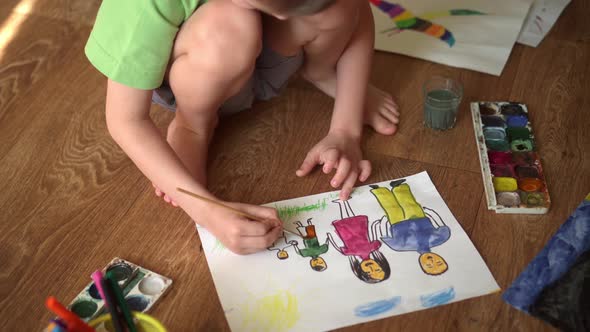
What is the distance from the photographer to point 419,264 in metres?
0.95

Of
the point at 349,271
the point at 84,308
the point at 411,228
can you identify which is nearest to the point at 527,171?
the point at 411,228

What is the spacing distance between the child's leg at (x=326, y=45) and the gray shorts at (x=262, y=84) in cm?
2

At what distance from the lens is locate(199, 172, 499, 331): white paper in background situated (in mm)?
896

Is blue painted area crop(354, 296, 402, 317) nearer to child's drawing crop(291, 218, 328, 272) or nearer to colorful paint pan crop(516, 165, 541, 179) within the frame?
child's drawing crop(291, 218, 328, 272)

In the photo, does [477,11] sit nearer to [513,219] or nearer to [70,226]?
[513,219]

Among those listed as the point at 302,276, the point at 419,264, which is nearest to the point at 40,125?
the point at 302,276

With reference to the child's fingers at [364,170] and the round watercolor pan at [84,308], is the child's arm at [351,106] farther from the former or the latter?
the round watercolor pan at [84,308]

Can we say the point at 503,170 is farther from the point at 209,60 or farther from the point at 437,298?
the point at 209,60

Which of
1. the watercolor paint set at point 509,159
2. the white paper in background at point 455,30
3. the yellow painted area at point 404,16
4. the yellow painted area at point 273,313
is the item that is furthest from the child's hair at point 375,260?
the yellow painted area at point 404,16

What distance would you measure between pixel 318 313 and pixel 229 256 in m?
0.17

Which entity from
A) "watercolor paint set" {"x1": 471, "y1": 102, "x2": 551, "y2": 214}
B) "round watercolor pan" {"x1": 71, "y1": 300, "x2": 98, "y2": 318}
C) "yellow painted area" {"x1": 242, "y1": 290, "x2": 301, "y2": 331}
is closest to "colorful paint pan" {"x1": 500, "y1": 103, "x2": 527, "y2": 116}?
"watercolor paint set" {"x1": 471, "y1": 102, "x2": 551, "y2": 214}

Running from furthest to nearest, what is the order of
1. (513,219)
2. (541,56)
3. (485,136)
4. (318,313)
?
1. (541,56)
2. (485,136)
3. (513,219)
4. (318,313)

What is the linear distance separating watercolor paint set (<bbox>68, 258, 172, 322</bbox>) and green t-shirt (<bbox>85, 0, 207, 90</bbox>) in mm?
269

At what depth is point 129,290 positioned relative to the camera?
93cm
